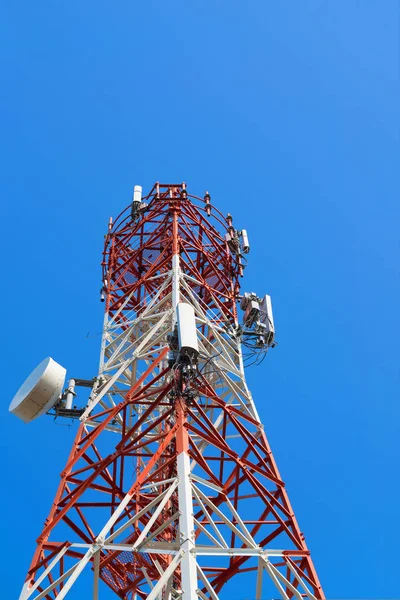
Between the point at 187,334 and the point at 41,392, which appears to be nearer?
the point at 187,334

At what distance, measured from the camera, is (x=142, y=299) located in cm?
2348

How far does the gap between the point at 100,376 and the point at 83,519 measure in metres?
4.25

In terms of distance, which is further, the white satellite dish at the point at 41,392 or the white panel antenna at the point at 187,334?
the white satellite dish at the point at 41,392

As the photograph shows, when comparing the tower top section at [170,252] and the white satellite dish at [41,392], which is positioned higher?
the tower top section at [170,252]

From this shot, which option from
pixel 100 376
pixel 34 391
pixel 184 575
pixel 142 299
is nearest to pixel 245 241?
pixel 142 299

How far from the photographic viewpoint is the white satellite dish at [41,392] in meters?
17.7

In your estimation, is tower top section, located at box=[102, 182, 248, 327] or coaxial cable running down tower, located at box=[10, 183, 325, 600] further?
tower top section, located at box=[102, 182, 248, 327]

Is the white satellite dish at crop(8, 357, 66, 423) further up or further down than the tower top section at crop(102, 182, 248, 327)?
further down

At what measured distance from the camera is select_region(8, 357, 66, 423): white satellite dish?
1773 cm

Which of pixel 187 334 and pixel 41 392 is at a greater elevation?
pixel 187 334

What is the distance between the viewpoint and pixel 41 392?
17.8 metres

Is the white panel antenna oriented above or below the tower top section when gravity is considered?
below

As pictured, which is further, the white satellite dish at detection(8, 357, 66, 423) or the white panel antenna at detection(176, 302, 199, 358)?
the white satellite dish at detection(8, 357, 66, 423)

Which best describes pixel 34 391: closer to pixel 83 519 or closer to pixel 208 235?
pixel 83 519
